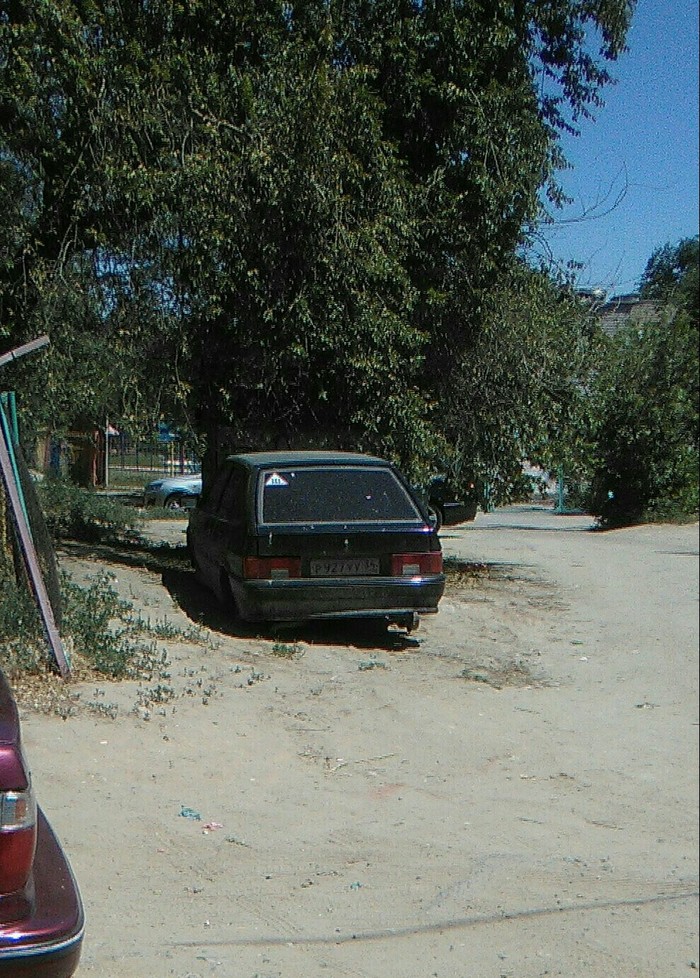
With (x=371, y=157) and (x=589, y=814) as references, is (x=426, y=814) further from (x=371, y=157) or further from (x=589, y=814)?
(x=371, y=157)

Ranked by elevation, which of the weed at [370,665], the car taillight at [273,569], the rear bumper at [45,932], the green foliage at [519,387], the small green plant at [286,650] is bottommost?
the weed at [370,665]

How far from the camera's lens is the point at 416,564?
8062 mm

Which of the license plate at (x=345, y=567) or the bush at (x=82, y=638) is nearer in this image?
the bush at (x=82, y=638)

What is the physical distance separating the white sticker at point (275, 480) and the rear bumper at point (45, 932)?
18.0 feet

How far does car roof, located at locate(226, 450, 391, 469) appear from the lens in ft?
28.1

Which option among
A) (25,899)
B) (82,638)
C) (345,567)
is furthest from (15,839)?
(345,567)

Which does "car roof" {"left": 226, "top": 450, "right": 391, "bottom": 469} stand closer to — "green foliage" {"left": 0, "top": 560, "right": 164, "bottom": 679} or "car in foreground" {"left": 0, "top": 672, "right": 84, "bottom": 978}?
"green foliage" {"left": 0, "top": 560, "right": 164, "bottom": 679}

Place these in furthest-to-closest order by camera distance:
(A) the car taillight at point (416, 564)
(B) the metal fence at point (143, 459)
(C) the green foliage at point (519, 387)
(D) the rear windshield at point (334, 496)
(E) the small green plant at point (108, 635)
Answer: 1. (B) the metal fence at point (143, 459)
2. (C) the green foliage at point (519, 387)
3. (D) the rear windshield at point (334, 496)
4. (A) the car taillight at point (416, 564)
5. (E) the small green plant at point (108, 635)

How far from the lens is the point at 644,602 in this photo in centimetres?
627

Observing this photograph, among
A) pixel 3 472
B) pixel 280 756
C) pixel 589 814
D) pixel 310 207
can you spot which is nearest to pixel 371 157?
pixel 310 207

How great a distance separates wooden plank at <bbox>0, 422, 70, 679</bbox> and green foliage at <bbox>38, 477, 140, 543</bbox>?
14.2 feet

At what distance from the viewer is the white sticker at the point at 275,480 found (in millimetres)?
8445

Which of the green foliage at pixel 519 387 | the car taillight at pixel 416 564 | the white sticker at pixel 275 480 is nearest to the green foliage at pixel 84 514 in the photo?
the white sticker at pixel 275 480

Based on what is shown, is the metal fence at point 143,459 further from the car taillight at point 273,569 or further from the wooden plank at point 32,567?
the wooden plank at point 32,567
